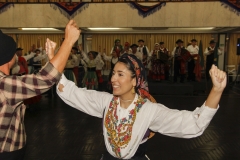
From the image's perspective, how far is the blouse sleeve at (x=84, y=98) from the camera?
1.81 metres

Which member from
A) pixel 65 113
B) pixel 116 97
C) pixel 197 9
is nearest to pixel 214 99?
pixel 116 97

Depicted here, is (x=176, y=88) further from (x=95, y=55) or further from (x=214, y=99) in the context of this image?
(x=214, y=99)

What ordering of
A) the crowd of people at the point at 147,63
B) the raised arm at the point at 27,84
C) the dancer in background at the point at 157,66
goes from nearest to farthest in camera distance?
the raised arm at the point at 27,84, the crowd of people at the point at 147,63, the dancer in background at the point at 157,66

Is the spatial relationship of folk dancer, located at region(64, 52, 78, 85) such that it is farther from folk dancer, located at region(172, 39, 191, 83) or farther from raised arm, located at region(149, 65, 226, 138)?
raised arm, located at region(149, 65, 226, 138)

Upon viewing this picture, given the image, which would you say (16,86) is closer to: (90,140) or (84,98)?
(84,98)

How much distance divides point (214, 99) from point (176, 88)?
282 inches

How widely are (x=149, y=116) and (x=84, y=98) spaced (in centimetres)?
43

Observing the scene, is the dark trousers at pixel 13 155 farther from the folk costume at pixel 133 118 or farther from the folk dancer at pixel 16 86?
the folk costume at pixel 133 118

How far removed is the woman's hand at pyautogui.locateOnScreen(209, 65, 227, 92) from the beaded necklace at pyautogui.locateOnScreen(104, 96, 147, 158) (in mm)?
528

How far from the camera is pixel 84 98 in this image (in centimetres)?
183

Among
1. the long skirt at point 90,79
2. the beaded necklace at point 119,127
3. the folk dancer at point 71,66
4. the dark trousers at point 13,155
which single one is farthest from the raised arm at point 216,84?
the long skirt at point 90,79

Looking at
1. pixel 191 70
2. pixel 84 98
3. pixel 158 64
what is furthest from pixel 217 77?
pixel 191 70

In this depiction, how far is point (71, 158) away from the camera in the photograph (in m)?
3.66

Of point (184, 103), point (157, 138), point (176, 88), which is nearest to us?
point (157, 138)
